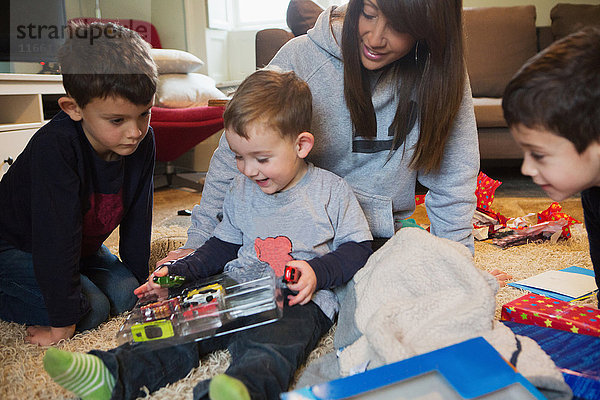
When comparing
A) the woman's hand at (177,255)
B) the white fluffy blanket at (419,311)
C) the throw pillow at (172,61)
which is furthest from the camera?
the throw pillow at (172,61)

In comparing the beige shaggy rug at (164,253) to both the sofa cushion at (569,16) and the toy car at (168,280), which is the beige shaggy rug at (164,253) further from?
the sofa cushion at (569,16)

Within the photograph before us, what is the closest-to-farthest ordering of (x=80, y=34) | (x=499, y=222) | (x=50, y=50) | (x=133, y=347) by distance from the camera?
(x=133, y=347), (x=80, y=34), (x=499, y=222), (x=50, y=50)

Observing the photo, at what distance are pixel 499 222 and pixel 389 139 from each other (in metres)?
0.82

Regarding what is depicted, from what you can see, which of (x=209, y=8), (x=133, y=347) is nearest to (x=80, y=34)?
(x=133, y=347)

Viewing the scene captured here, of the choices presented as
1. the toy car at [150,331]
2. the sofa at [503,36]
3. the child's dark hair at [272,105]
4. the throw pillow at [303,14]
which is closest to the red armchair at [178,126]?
the throw pillow at [303,14]

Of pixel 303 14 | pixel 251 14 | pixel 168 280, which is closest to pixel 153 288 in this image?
pixel 168 280

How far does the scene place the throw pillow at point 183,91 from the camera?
2469 mm

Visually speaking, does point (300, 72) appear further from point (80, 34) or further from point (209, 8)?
point (209, 8)

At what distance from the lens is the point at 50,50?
2.18 meters

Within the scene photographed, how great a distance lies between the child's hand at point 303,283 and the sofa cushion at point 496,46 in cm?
220

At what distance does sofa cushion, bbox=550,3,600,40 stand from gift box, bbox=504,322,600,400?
2.34 m

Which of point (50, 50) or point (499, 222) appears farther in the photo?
point (50, 50)

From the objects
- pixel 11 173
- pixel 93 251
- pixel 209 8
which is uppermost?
pixel 209 8

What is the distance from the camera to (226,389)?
0.59m
